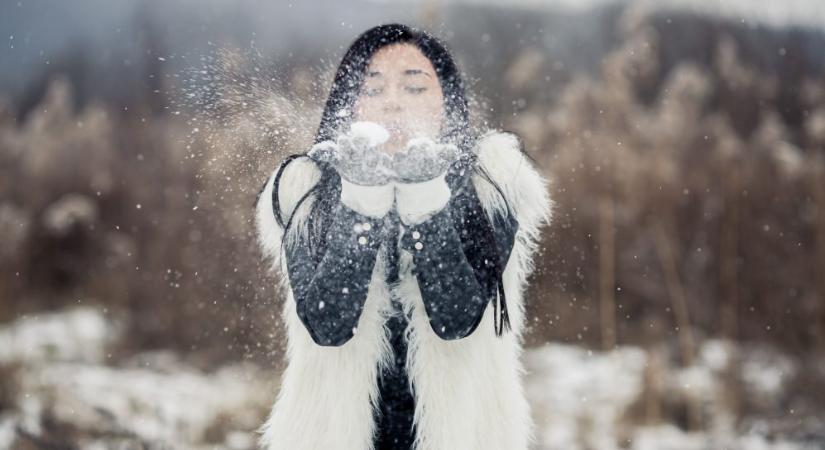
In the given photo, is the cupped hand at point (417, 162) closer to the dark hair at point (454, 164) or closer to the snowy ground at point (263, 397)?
the dark hair at point (454, 164)

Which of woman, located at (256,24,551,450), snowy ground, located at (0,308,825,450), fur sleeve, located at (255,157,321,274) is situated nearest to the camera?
woman, located at (256,24,551,450)

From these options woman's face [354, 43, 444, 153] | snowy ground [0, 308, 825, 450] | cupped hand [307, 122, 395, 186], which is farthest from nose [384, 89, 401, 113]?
snowy ground [0, 308, 825, 450]

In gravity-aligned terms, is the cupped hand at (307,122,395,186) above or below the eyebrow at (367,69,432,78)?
below

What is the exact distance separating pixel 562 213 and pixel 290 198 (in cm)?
233

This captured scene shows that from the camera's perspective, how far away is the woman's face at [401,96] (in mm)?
1284

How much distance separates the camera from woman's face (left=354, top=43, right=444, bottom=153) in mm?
1284

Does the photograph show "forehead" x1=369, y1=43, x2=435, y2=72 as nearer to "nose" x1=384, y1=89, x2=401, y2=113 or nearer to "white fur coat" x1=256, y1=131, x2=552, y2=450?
"nose" x1=384, y1=89, x2=401, y2=113

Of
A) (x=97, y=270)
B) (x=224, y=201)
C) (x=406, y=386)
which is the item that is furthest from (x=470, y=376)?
(x=97, y=270)

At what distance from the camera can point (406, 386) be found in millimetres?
1245

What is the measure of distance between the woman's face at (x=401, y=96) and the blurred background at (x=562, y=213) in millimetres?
1904

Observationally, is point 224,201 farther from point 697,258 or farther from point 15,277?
point 697,258

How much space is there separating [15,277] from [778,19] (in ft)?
13.9

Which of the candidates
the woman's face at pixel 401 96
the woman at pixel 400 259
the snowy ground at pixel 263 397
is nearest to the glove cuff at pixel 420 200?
the woman at pixel 400 259

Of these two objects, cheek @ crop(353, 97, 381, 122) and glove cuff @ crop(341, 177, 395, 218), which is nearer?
glove cuff @ crop(341, 177, 395, 218)
